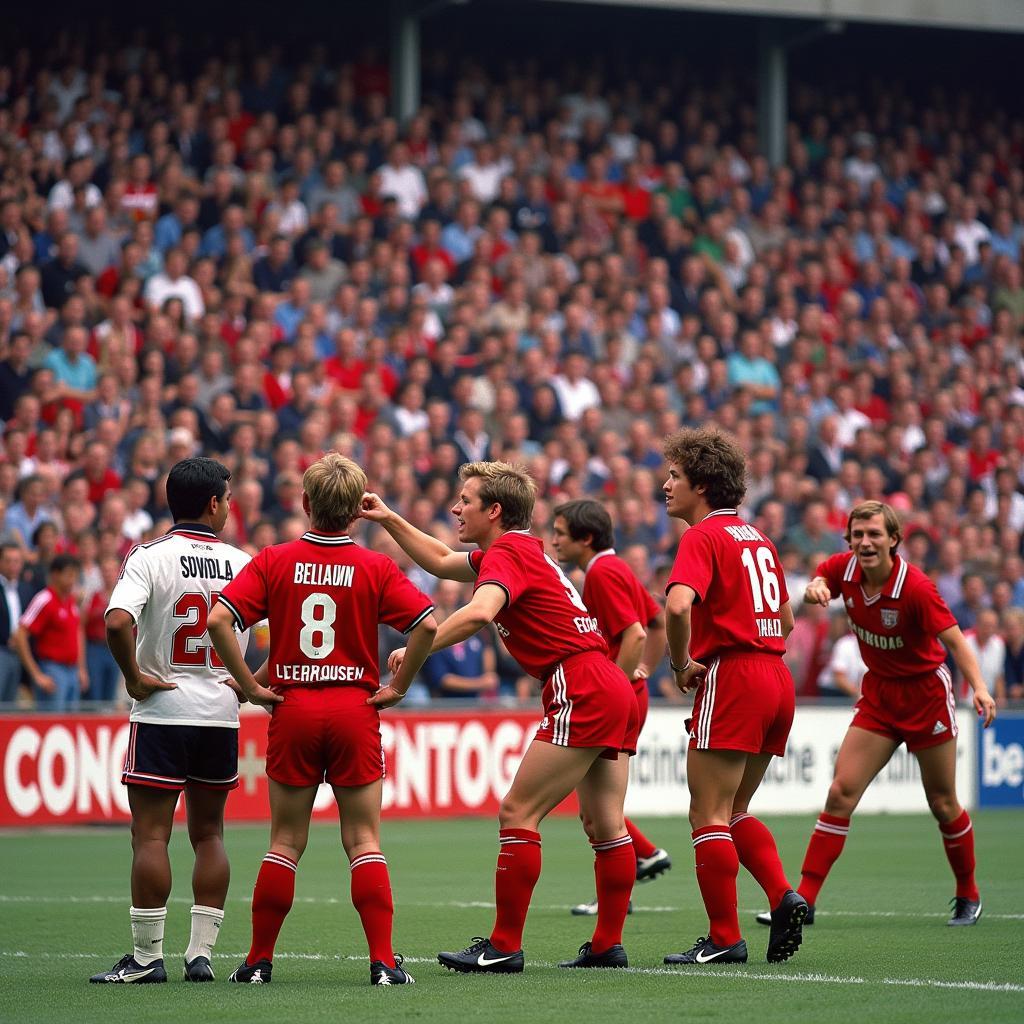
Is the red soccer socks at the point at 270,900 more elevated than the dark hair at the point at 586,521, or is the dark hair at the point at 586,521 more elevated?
the dark hair at the point at 586,521

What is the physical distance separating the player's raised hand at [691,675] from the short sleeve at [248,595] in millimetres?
1839

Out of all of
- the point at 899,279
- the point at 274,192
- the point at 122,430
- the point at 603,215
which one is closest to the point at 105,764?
the point at 122,430

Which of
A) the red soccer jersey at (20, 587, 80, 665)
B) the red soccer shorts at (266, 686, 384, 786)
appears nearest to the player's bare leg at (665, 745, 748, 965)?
the red soccer shorts at (266, 686, 384, 786)

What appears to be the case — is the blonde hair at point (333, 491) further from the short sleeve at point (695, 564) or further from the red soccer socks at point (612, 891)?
the red soccer socks at point (612, 891)

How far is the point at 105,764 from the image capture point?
52.7 feet

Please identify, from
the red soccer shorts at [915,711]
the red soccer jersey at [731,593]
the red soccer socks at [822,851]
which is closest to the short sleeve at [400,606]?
the red soccer jersey at [731,593]

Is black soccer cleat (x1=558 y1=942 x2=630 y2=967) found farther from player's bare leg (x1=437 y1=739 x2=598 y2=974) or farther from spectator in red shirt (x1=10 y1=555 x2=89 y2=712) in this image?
spectator in red shirt (x1=10 y1=555 x2=89 y2=712)

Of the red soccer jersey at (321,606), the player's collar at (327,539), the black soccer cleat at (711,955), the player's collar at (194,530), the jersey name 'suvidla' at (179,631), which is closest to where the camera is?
the red soccer jersey at (321,606)

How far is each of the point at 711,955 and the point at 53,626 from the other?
9.60 metres

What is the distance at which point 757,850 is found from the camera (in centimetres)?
809

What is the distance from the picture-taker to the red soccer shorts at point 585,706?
7695mm

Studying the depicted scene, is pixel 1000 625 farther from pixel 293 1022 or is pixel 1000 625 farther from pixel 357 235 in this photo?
pixel 293 1022

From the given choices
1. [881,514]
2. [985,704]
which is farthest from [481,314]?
[985,704]

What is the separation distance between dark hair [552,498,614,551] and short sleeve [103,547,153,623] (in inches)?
101
